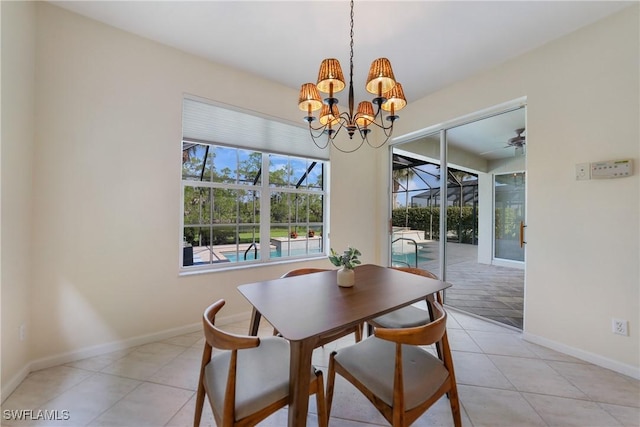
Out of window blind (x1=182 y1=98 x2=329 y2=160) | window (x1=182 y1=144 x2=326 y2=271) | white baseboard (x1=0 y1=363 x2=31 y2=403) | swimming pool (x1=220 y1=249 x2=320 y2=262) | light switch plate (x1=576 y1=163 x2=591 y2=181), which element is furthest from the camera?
swimming pool (x1=220 y1=249 x2=320 y2=262)

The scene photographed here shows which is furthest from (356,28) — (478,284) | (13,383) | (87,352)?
(13,383)

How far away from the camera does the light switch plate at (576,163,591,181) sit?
6.84 feet

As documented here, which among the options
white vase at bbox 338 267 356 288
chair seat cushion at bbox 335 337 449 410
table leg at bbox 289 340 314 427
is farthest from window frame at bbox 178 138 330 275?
table leg at bbox 289 340 314 427

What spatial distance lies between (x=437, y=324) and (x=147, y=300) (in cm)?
255

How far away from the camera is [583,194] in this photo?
2.12 meters

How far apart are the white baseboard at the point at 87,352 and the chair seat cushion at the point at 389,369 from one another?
1.93 meters

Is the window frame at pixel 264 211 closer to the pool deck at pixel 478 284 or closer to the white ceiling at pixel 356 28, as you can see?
the white ceiling at pixel 356 28

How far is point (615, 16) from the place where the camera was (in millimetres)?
1971

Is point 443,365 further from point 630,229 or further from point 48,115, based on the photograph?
point 48,115

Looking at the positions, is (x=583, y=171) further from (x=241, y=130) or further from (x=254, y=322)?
(x=241, y=130)

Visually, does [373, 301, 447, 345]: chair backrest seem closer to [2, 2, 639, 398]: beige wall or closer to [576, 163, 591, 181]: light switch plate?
[2, 2, 639, 398]: beige wall

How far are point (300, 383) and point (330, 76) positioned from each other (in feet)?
5.37

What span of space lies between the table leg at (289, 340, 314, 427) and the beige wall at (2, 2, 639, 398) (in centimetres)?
197

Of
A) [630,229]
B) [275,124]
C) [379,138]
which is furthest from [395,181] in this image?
[630,229]
